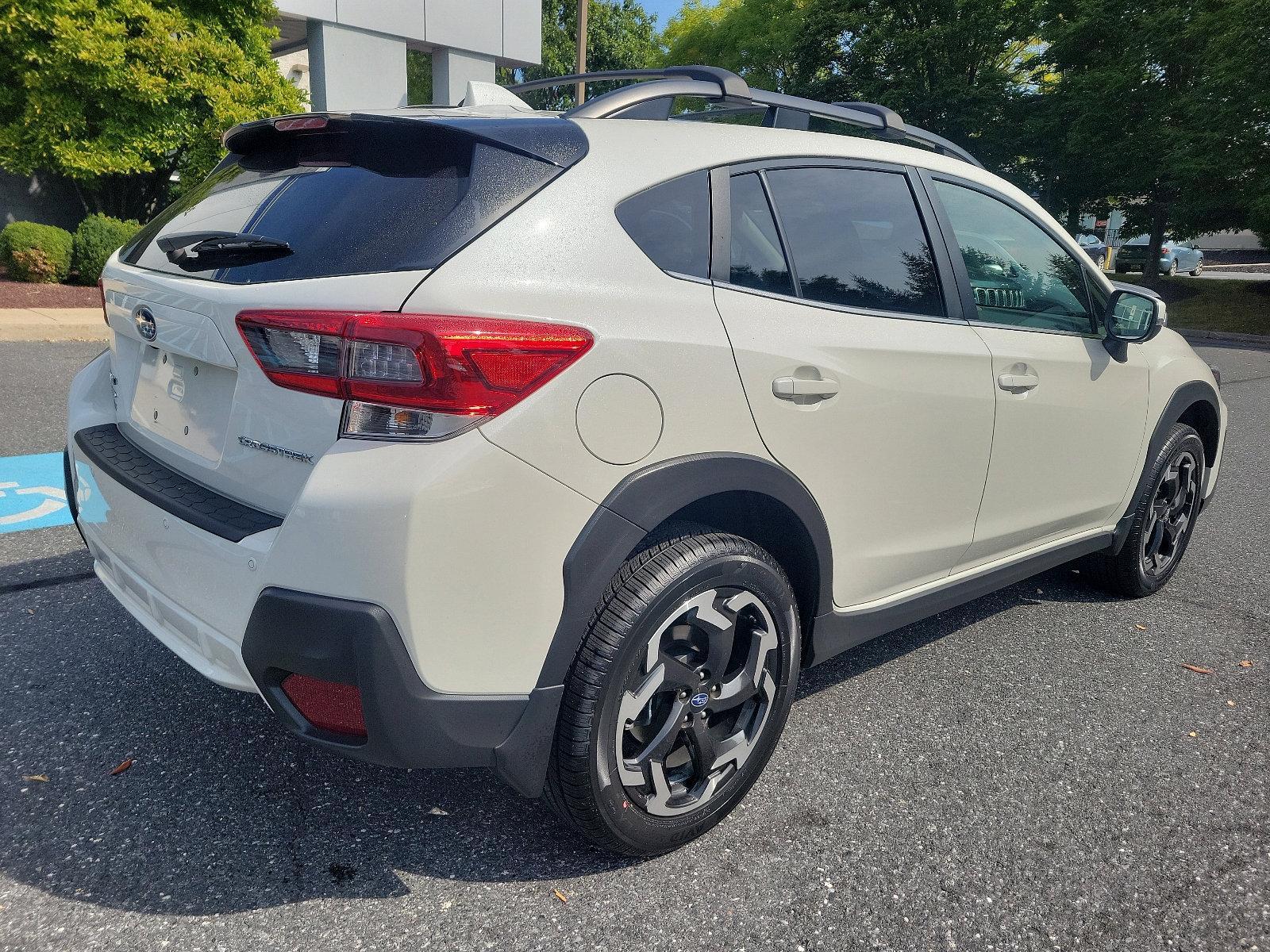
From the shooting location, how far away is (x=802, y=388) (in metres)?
2.36

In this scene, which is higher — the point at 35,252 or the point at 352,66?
the point at 352,66

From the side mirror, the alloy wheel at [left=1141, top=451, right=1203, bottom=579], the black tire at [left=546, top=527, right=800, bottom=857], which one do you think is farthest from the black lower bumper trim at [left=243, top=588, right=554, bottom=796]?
the alloy wheel at [left=1141, top=451, right=1203, bottom=579]

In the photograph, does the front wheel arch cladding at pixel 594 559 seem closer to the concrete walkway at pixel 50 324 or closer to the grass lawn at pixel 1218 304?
the concrete walkway at pixel 50 324

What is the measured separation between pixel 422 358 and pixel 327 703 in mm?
717

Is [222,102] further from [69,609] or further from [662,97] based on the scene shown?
[662,97]

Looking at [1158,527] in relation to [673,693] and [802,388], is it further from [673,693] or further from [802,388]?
[673,693]

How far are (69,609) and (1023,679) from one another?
350cm

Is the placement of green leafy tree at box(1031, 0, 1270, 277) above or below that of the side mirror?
above

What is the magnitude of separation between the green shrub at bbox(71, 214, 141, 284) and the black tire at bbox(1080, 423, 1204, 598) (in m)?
13.9

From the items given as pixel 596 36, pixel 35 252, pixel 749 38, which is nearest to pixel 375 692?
pixel 35 252

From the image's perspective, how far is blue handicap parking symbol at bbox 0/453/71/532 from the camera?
4465 mm

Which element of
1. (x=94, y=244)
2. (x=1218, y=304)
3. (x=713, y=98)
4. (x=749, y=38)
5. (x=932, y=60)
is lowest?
(x=1218, y=304)

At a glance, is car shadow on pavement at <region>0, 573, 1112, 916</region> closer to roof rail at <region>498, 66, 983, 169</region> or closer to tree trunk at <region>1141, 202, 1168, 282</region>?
roof rail at <region>498, 66, 983, 169</region>

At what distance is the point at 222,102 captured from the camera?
559 inches
